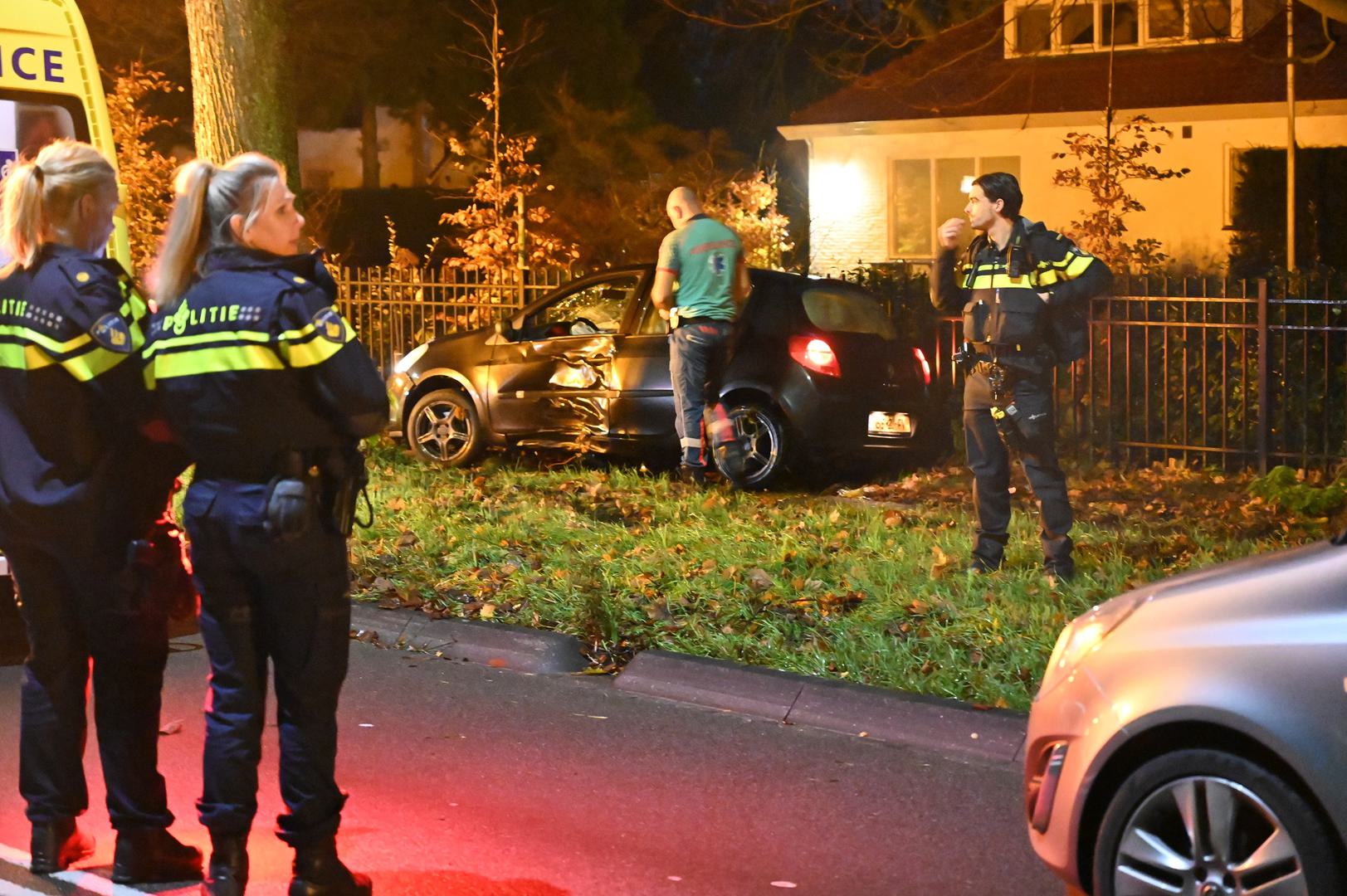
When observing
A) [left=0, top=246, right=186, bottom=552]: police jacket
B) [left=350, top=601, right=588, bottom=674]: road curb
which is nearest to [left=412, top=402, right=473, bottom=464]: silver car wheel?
[left=350, top=601, right=588, bottom=674]: road curb

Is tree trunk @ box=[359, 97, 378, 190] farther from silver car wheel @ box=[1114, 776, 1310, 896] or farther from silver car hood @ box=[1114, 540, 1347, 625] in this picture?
silver car wheel @ box=[1114, 776, 1310, 896]

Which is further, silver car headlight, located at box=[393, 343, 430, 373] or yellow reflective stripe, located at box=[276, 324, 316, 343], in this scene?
silver car headlight, located at box=[393, 343, 430, 373]

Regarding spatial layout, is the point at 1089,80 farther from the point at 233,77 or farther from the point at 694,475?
the point at 233,77

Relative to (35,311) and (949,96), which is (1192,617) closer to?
(35,311)

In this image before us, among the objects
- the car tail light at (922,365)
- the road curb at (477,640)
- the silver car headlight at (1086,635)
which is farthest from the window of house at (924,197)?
the silver car headlight at (1086,635)

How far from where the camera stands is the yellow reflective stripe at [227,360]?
4.43 meters

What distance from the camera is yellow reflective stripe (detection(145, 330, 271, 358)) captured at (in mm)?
4426

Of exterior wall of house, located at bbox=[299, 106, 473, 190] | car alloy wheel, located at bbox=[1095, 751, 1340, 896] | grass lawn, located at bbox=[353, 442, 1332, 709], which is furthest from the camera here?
exterior wall of house, located at bbox=[299, 106, 473, 190]

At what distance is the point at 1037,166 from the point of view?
970 inches

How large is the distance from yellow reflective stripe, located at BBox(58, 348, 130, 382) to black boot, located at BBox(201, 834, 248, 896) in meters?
1.24

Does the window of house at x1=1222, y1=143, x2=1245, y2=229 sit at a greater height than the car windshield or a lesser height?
greater

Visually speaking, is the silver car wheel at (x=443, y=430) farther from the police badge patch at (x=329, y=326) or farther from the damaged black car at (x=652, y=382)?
the police badge patch at (x=329, y=326)

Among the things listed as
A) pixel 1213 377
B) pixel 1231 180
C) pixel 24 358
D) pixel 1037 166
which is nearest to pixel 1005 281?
pixel 24 358

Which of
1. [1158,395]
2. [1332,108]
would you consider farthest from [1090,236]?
[1332,108]
